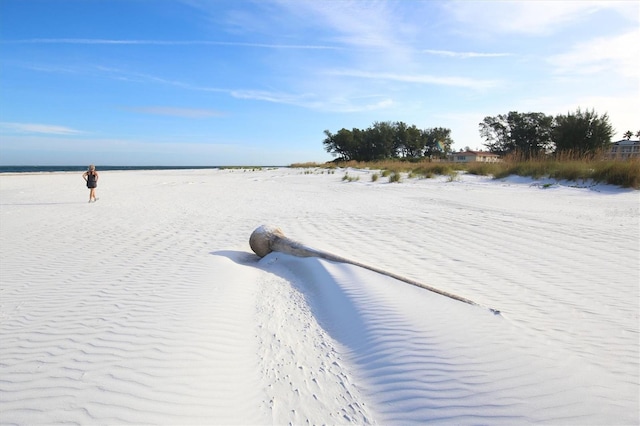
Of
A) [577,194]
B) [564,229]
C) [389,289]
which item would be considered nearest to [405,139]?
[577,194]

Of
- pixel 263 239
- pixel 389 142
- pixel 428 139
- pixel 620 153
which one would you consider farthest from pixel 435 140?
pixel 263 239

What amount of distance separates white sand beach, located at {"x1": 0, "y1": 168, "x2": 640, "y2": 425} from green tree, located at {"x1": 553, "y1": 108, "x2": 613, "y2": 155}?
2098cm

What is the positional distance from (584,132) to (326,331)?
2785 cm

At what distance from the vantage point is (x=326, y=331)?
3.17 metres

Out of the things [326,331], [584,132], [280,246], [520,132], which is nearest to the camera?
[326,331]

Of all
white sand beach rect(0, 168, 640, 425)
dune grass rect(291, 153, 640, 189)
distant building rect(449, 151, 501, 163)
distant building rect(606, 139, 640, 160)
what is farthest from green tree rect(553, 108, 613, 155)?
distant building rect(449, 151, 501, 163)

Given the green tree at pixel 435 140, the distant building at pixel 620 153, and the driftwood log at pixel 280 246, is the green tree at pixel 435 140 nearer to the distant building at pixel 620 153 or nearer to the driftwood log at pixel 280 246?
the distant building at pixel 620 153

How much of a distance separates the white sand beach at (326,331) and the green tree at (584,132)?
21.0 meters

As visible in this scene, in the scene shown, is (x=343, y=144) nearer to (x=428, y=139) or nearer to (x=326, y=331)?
(x=428, y=139)

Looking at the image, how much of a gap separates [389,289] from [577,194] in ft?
37.4

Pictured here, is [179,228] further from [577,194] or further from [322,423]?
[577,194]

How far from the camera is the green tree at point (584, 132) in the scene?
869 inches

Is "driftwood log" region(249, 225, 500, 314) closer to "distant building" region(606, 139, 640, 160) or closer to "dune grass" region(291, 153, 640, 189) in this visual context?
"dune grass" region(291, 153, 640, 189)

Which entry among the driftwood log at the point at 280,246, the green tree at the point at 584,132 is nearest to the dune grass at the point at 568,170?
the green tree at the point at 584,132
